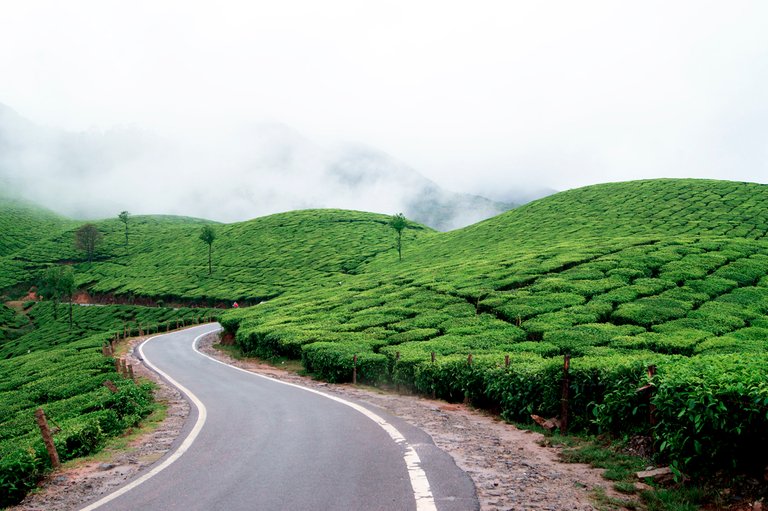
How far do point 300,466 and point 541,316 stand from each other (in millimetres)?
20287

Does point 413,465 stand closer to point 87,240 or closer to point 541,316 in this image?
point 541,316

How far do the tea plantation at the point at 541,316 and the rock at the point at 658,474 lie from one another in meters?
0.36

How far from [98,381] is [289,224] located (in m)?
95.5

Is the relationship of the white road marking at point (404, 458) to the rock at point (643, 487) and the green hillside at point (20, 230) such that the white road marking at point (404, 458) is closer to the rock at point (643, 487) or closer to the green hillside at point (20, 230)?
the rock at point (643, 487)

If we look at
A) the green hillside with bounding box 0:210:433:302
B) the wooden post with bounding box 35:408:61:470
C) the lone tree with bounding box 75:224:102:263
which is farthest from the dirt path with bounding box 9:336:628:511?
the lone tree with bounding box 75:224:102:263

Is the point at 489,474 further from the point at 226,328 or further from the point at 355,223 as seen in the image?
the point at 355,223

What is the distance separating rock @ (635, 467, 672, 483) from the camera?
707 centimetres

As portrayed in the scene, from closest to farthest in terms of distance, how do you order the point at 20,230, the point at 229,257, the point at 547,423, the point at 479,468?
the point at 479,468, the point at 547,423, the point at 229,257, the point at 20,230

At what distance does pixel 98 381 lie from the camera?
21.5 meters

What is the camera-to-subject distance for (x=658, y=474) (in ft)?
23.5

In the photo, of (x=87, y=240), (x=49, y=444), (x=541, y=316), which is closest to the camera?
(x=49, y=444)

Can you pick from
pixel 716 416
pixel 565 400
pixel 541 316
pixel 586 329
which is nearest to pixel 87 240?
pixel 541 316

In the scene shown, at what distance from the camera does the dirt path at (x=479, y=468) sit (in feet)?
22.0

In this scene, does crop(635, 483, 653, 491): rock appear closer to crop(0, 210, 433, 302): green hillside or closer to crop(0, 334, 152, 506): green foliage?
Result: crop(0, 334, 152, 506): green foliage
